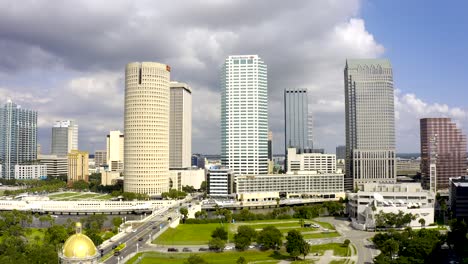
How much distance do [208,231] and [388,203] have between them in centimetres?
5666

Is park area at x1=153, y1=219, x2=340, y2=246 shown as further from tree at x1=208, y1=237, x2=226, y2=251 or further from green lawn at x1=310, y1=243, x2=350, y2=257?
green lawn at x1=310, y1=243, x2=350, y2=257

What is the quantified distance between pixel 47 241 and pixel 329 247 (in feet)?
215

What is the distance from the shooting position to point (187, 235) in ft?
383

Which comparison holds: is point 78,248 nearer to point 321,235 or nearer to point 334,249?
point 334,249

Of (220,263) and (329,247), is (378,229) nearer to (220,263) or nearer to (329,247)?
(329,247)

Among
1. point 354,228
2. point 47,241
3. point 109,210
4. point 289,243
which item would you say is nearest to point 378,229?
point 354,228

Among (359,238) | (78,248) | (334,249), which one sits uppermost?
(78,248)

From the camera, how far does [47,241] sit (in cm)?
10069

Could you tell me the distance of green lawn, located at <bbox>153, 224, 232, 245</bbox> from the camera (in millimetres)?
106750

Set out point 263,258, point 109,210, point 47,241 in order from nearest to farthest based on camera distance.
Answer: point 263,258
point 47,241
point 109,210

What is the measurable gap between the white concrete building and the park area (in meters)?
11.4

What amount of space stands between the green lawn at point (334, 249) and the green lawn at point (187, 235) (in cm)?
2637

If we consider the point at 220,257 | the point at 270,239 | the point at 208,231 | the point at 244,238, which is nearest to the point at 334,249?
the point at 270,239

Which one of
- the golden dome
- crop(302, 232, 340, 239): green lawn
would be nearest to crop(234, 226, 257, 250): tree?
crop(302, 232, 340, 239): green lawn
